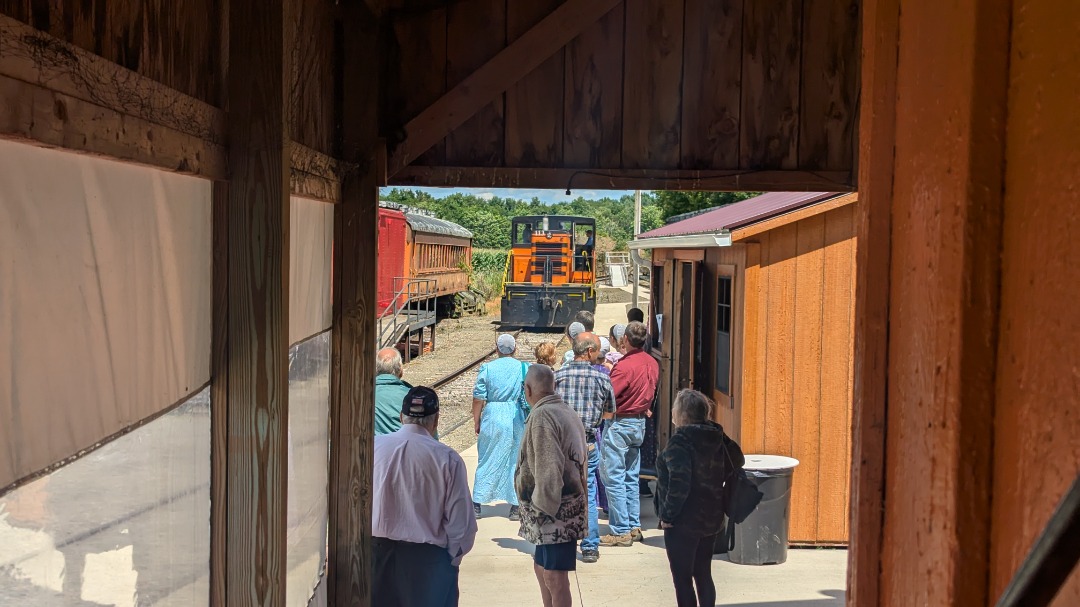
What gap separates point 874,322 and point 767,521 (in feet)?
20.8

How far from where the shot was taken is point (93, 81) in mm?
1945

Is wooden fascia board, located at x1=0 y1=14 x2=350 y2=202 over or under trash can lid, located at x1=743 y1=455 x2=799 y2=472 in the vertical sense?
over

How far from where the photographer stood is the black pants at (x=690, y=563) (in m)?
5.91

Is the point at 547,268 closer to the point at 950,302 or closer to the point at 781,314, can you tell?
the point at 781,314

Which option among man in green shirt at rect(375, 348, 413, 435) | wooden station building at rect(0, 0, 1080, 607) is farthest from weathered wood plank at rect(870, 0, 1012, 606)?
man in green shirt at rect(375, 348, 413, 435)

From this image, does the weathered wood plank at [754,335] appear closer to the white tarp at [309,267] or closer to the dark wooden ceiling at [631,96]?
the dark wooden ceiling at [631,96]

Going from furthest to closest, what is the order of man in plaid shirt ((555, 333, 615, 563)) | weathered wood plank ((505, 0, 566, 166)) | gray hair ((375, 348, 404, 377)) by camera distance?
man in plaid shirt ((555, 333, 615, 563)), gray hair ((375, 348, 404, 377)), weathered wood plank ((505, 0, 566, 166))

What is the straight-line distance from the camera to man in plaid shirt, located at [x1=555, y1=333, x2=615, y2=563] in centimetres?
748

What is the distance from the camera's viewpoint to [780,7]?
474cm

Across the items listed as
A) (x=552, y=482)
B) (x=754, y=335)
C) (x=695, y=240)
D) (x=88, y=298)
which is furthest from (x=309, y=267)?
(x=695, y=240)

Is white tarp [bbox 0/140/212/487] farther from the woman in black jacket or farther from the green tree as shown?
the green tree

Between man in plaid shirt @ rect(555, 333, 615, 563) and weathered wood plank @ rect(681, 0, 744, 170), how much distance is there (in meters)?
2.98

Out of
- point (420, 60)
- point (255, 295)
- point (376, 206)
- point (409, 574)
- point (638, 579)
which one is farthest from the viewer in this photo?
point (638, 579)

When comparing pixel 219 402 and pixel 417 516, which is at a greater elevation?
pixel 219 402
